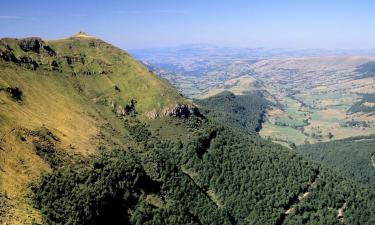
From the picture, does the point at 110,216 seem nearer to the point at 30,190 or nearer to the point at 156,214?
the point at 156,214

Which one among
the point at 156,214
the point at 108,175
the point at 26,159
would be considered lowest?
the point at 156,214

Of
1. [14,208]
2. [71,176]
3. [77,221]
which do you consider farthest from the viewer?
[71,176]

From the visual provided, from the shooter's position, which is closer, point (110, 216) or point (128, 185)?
point (110, 216)

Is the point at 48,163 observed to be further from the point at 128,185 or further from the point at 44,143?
the point at 128,185

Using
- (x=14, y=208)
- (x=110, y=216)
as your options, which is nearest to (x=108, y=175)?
(x=110, y=216)

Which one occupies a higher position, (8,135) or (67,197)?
(8,135)

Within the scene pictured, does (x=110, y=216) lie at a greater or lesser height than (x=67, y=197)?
lesser

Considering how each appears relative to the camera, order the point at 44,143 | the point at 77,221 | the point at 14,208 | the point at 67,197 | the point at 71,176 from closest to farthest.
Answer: the point at 14,208 → the point at 77,221 → the point at 67,197 → the point at 71,176 → the point at 44,143

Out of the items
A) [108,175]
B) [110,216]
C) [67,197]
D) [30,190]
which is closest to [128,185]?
→ [108,175]

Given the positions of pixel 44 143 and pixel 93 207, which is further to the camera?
pixel 44 143
